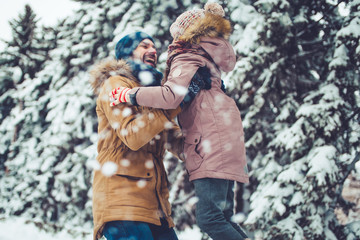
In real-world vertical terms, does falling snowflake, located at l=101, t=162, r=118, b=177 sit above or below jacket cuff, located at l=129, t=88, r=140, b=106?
below

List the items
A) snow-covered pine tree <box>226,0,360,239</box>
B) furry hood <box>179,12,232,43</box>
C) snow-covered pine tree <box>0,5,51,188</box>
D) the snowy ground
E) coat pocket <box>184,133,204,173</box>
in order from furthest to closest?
snow-covered pine tree <box>0,5,51,188</box> → the snowy ground → snow-covered pine tree <box>226,0,360,239</box> → furry hood <box>179,12,232,43</box> → coat pocket <box>184,133,204,173</box>

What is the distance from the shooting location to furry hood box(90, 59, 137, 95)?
2156mm

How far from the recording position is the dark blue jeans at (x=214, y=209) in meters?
1.86

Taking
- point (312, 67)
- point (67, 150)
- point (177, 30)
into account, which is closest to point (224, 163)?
point (177, 30)

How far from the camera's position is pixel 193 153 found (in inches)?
78.5

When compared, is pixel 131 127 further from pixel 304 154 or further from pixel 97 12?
pixel 97 12

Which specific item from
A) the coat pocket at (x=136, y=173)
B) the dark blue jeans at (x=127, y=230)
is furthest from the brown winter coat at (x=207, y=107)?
the dark blue jeans at (x=127, y=230)

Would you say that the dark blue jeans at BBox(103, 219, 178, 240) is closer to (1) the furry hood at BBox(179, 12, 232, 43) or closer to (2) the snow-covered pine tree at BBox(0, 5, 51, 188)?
(1) the furry hood at BBox(179, 12, 232, 43)

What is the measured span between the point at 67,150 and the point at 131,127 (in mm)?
7285

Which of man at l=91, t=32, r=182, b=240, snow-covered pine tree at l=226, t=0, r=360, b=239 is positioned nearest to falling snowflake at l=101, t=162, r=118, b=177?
man at l=91, t=32, r=182, b=240

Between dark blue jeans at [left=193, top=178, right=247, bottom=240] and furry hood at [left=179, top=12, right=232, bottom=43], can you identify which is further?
furry hood at [left=179, top=12, right=232, bottom=43]

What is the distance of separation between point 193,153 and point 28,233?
255 inches

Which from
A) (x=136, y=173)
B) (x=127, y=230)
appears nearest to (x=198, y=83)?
(x=136, y=173)

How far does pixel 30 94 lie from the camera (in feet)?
33.6
